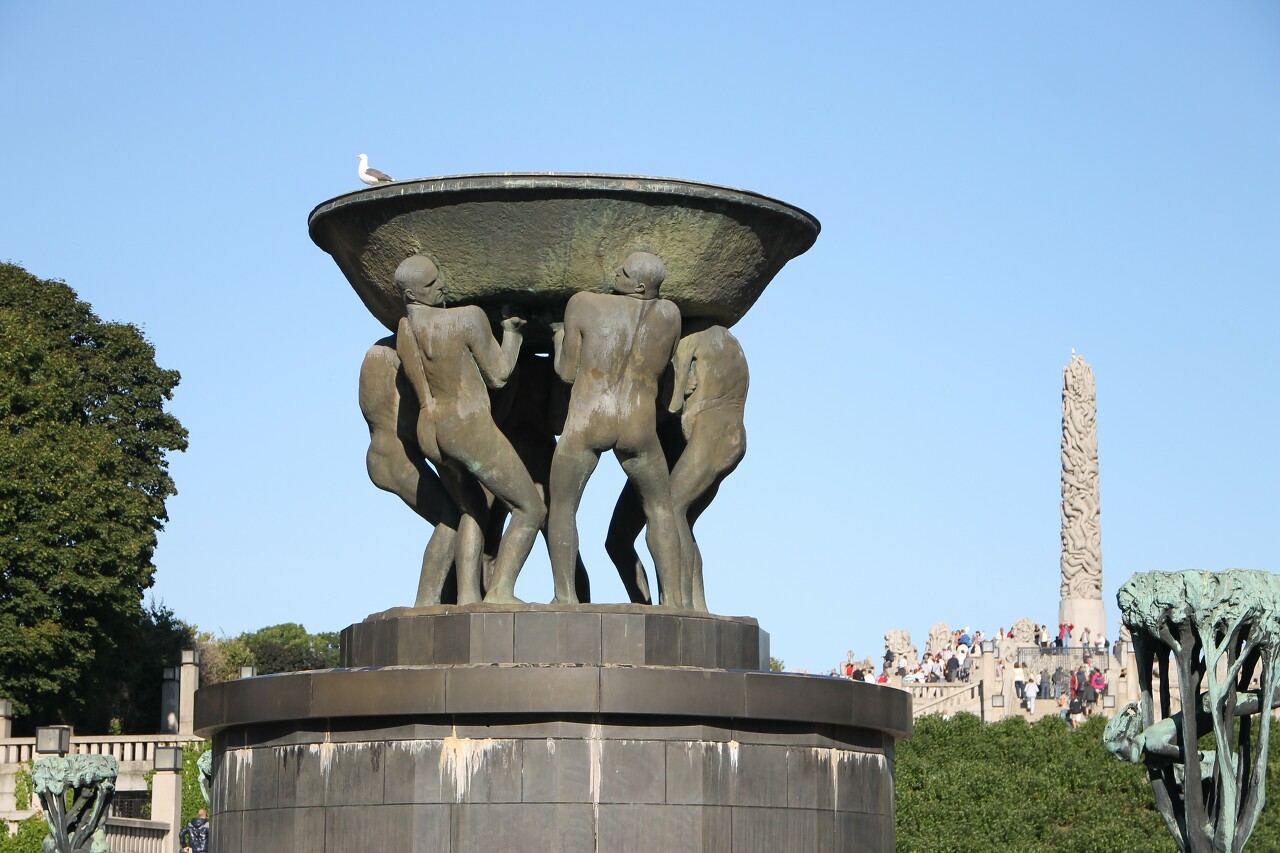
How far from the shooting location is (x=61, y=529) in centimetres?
4069

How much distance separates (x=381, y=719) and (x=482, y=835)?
0.88 metres

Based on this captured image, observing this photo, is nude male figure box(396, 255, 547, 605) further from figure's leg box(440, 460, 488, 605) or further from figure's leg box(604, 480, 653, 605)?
figure's leg box(604, 480, 653, 605)

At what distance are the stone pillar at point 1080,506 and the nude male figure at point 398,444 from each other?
53089 millimetres

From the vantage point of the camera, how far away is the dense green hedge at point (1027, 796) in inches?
1288

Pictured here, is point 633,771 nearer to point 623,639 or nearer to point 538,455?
point 623,639

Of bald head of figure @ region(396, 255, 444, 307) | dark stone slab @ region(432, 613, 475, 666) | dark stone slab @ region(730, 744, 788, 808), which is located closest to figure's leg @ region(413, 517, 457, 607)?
dark stone slab @ region(432, 613, 475, 666)

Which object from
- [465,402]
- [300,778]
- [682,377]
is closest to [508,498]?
[465,402]

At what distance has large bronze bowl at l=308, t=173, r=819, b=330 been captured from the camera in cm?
1374

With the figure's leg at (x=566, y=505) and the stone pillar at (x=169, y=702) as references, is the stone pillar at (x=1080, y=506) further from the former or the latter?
the figure's leg at (x=566, y=505)

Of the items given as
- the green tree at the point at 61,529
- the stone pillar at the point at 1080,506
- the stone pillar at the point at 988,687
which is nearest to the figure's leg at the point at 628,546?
the green tree at the point at 61,529

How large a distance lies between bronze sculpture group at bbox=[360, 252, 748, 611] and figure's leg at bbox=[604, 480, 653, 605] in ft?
0.37

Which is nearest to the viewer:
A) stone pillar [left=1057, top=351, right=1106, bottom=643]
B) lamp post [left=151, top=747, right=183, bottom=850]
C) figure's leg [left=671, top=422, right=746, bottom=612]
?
figure's leg [left=671, top=422, right=746, bottom=612]

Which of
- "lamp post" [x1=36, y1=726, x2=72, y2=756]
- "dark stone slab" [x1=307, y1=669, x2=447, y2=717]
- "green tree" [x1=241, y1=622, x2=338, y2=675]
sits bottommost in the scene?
"dark stone slab" [x1=307, y1=669, x2=447, y2=717]

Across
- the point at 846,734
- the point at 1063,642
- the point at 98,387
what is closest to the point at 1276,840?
the point at 846,734
